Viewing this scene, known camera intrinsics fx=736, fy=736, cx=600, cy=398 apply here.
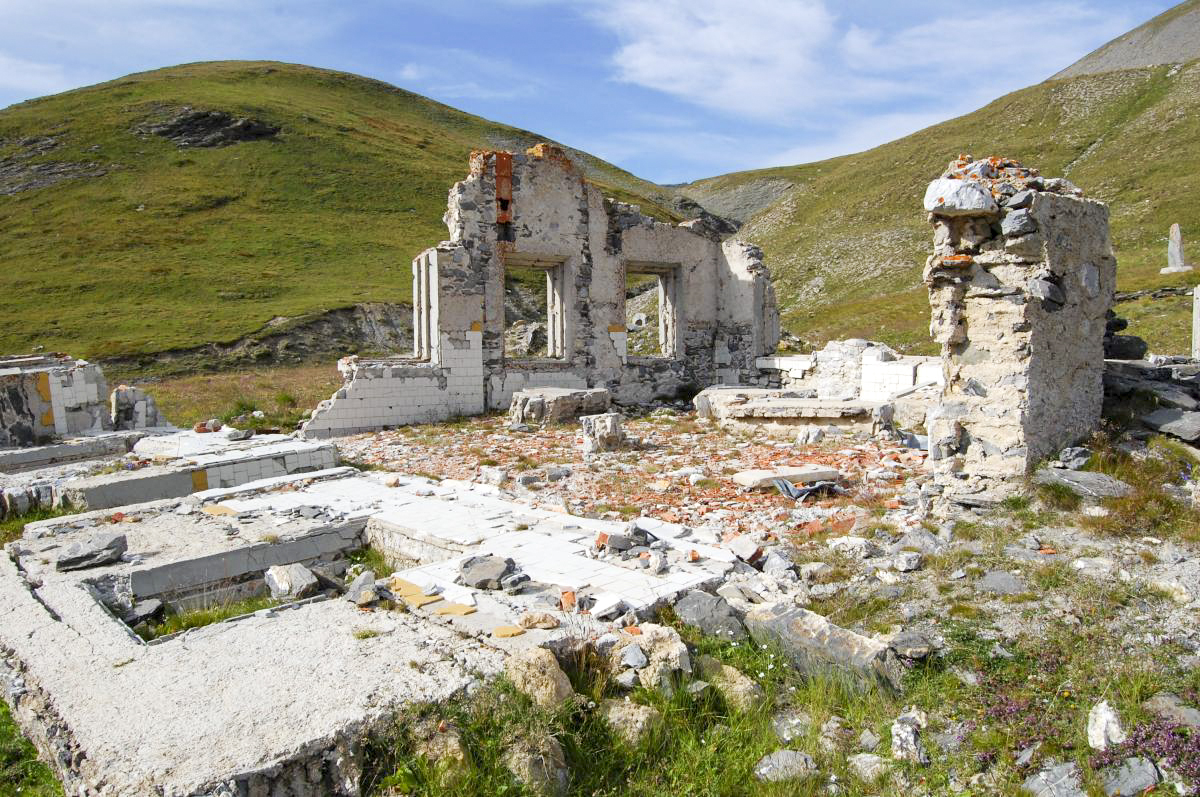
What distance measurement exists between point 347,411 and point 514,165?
589cm

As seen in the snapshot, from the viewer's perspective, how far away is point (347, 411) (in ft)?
42.8

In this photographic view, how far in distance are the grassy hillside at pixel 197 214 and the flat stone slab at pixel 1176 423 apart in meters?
31.3

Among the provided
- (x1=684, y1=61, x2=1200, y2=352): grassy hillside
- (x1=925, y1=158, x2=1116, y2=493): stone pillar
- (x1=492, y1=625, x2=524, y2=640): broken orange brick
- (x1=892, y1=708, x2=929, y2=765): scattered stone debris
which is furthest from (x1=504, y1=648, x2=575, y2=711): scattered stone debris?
(x1=684, y1=61, x2=1200, y2=352): grassy hillside

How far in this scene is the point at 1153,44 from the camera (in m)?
73.7

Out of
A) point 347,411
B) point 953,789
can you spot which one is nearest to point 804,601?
point 953,789

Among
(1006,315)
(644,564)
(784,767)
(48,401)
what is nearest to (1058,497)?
(1006,315)

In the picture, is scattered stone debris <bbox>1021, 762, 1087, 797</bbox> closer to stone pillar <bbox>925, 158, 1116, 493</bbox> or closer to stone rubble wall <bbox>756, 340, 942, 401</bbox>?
stone pillar <bbox>925, 158, 1116, 493</bbox>

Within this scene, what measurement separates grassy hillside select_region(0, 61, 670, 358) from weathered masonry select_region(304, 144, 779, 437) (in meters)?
20.4

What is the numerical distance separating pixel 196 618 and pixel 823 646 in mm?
3802

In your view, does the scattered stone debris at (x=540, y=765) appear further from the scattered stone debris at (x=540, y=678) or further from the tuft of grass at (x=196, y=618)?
the tuft of grass at (x=196, y=618)

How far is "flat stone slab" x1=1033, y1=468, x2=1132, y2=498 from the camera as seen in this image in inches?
231

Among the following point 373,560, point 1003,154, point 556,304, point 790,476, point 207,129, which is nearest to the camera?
point 373,560

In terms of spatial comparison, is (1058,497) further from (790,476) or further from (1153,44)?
(1153,44)

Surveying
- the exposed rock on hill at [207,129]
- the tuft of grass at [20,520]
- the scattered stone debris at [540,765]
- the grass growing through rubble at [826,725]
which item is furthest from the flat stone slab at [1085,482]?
the exposed rock on hill at [207,129]
